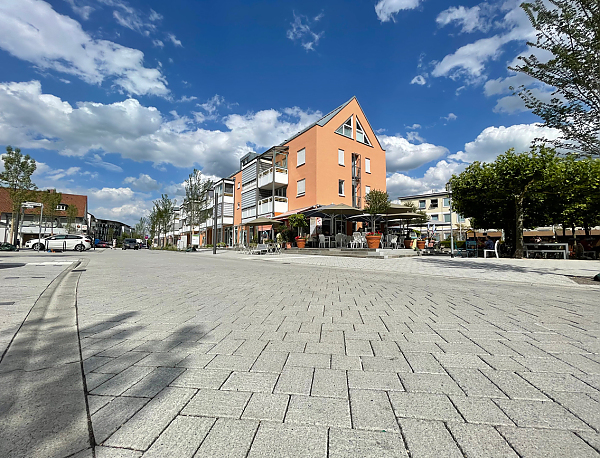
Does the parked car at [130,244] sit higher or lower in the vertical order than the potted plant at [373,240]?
lower

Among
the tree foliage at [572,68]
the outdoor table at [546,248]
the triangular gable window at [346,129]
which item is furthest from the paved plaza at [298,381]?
the triangular gable window at [346,129]

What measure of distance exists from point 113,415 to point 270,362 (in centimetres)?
115

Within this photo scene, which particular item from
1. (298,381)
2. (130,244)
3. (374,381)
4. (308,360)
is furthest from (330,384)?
(130,244)

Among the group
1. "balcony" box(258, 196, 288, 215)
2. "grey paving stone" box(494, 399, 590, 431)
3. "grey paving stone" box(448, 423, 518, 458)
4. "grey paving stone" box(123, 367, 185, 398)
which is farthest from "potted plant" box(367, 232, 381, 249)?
"grey paving stone" box(448, 423, 518, 458)

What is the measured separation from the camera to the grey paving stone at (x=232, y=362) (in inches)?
95.0

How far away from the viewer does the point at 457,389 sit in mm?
2068

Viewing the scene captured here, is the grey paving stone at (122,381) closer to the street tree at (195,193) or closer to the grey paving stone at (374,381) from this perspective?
the grey paving stone at (374,381)

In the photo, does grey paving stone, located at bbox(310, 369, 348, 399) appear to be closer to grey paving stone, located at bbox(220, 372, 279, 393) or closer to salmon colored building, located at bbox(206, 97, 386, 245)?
grey paving stone, located at bbox(220, 372, 279, 393)

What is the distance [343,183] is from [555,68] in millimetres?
22436

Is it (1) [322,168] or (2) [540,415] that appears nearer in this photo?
(2) [540,415]

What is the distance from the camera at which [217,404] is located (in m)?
1.85

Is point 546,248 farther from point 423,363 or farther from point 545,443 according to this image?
point 545,443

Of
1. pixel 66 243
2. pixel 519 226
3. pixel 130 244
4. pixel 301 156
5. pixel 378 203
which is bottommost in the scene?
pixel 130 244

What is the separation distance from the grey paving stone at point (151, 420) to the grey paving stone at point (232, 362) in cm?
42
